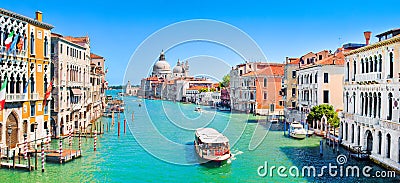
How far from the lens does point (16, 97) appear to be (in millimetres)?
14398

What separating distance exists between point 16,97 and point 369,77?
41.1ft

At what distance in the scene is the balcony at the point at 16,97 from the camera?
1389cm

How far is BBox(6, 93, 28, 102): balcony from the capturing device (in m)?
13.9

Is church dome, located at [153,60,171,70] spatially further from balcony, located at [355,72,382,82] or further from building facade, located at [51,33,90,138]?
balcony, located at [355,72,382,82]

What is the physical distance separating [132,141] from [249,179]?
897cm

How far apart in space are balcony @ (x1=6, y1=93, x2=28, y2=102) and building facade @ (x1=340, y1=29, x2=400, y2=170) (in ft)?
40.8

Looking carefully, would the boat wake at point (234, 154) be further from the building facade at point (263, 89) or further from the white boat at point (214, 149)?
the building facade at point (263, 89)

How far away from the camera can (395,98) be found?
1200 centimetres

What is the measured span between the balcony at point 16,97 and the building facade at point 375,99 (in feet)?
40.8

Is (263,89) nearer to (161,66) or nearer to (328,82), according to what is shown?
(328,82)

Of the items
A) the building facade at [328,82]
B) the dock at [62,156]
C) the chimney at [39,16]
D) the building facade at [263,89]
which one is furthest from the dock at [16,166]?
the building facade at [263,89]

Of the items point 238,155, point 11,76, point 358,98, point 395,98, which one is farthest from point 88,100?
point 395,98

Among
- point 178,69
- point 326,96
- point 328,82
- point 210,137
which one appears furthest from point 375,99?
point 178,69

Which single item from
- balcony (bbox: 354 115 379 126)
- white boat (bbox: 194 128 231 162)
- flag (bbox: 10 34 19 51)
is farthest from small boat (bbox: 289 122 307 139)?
flag (bbox: 10 34 19 51)
